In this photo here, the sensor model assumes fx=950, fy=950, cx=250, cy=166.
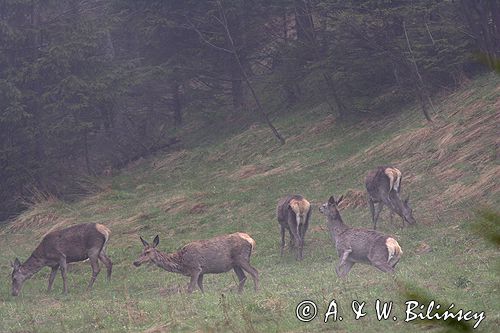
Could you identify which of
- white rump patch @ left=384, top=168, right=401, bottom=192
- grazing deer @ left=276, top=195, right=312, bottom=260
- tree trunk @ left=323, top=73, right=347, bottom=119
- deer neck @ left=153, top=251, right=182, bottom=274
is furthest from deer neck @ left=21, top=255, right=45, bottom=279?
tree trunk @ left=323, top=73, right=347, bottom=119

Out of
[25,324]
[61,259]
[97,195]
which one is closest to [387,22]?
[97,195]

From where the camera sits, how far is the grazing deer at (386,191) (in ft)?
64.2

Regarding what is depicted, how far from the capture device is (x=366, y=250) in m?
14.1

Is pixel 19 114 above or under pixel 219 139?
above

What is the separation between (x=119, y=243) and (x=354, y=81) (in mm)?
11221

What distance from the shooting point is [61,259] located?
63.4ft

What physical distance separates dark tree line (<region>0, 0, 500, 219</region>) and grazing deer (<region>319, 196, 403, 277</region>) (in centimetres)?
1139

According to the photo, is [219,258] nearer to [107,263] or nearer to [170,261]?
[170,261]

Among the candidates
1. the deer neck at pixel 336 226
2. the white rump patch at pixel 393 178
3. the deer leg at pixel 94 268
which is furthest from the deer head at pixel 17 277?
the white rump patch at pixel 393 178

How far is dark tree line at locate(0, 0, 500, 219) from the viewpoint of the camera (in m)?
29.0

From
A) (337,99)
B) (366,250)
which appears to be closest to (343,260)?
(366,250)

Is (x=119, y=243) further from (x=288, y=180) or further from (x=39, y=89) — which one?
(x=39, y=89)

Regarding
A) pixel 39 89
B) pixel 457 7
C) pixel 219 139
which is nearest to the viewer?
pixel 457 7

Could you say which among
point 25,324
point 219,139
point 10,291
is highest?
point 25,324
